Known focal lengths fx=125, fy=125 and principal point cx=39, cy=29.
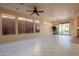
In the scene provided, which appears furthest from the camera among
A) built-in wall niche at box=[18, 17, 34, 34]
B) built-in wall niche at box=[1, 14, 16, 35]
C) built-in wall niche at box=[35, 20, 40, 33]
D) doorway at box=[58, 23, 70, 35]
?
doorway at box=[58, 23, 70, 35]

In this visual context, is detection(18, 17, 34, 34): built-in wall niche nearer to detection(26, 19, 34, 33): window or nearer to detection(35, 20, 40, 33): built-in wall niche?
detection(26, 19, 34, 33): window

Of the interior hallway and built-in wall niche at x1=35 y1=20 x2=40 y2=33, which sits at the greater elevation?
built-in wall niche at x1=35 y1=20 x2=40 y2=33

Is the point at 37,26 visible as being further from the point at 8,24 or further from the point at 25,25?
the point at 8,24

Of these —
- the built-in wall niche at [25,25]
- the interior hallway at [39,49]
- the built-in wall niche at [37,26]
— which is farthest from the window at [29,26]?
the interior hallway at [39,49]

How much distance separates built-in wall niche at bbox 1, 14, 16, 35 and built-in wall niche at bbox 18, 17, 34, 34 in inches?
41.0

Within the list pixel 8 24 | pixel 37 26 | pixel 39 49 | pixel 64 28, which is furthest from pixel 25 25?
pixel 64 28

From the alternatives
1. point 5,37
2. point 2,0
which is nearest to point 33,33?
point 5,37

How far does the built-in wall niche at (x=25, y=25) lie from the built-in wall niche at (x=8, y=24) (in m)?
1.04

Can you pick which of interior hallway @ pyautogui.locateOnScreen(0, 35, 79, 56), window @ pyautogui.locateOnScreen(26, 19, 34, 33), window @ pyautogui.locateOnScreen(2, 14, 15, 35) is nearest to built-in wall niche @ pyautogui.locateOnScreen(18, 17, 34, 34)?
window @ pyautogui.locateOnScreen(26, 19, 34, 33)

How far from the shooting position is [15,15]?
11008 millimetres

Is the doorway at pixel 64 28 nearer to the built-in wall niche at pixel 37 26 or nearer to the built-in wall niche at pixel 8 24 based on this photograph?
the built-in wall niche at pixel 37 26

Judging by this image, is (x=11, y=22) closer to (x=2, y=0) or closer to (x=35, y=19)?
(x=35, y=19)

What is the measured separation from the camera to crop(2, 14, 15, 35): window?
9816 millimetres

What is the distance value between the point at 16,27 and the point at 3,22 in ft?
5.58
